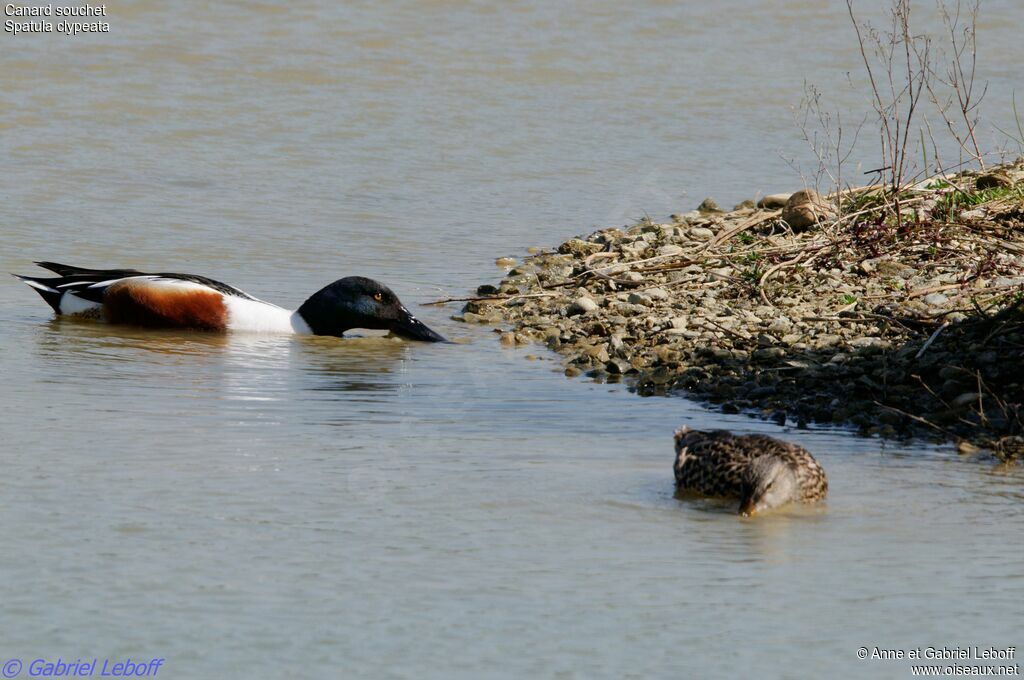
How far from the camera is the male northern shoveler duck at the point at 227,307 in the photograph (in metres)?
8.99

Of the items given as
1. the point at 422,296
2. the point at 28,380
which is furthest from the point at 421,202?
the point at 28,380

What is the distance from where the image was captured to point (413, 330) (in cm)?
890

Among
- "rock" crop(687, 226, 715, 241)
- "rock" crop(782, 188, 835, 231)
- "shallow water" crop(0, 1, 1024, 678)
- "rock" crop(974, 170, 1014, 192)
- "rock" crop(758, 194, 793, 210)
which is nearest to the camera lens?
"shallow water" crop(0, 1, 1024, 678)

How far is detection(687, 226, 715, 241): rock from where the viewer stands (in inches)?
426

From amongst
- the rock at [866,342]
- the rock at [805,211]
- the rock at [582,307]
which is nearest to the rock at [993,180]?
the rock at [805,211]

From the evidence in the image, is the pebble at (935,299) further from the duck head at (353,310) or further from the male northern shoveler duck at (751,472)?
the male northern shoveler duck at (751,472)

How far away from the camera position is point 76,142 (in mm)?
13617

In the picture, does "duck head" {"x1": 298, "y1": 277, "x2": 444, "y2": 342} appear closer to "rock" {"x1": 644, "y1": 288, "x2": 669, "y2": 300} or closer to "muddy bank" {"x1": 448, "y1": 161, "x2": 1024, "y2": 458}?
"muddy bank" {"x1": 448, "y1": 161, "x2": 1024, "y2": 458}

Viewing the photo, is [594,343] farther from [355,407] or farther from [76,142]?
[76,142]

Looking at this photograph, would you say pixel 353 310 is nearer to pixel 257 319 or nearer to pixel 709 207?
pixel 257 319

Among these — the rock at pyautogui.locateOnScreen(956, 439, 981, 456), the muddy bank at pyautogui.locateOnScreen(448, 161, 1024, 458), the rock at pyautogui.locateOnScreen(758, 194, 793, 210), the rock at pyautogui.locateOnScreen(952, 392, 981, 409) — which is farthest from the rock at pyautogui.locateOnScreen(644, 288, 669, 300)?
the rock at pyautogui.locateOnScreen(956, 439, 981, 456)

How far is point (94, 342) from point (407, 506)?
3737 millimetres

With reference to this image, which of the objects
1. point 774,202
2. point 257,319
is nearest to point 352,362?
point 257,319

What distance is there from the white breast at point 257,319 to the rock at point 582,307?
4.81 ft
